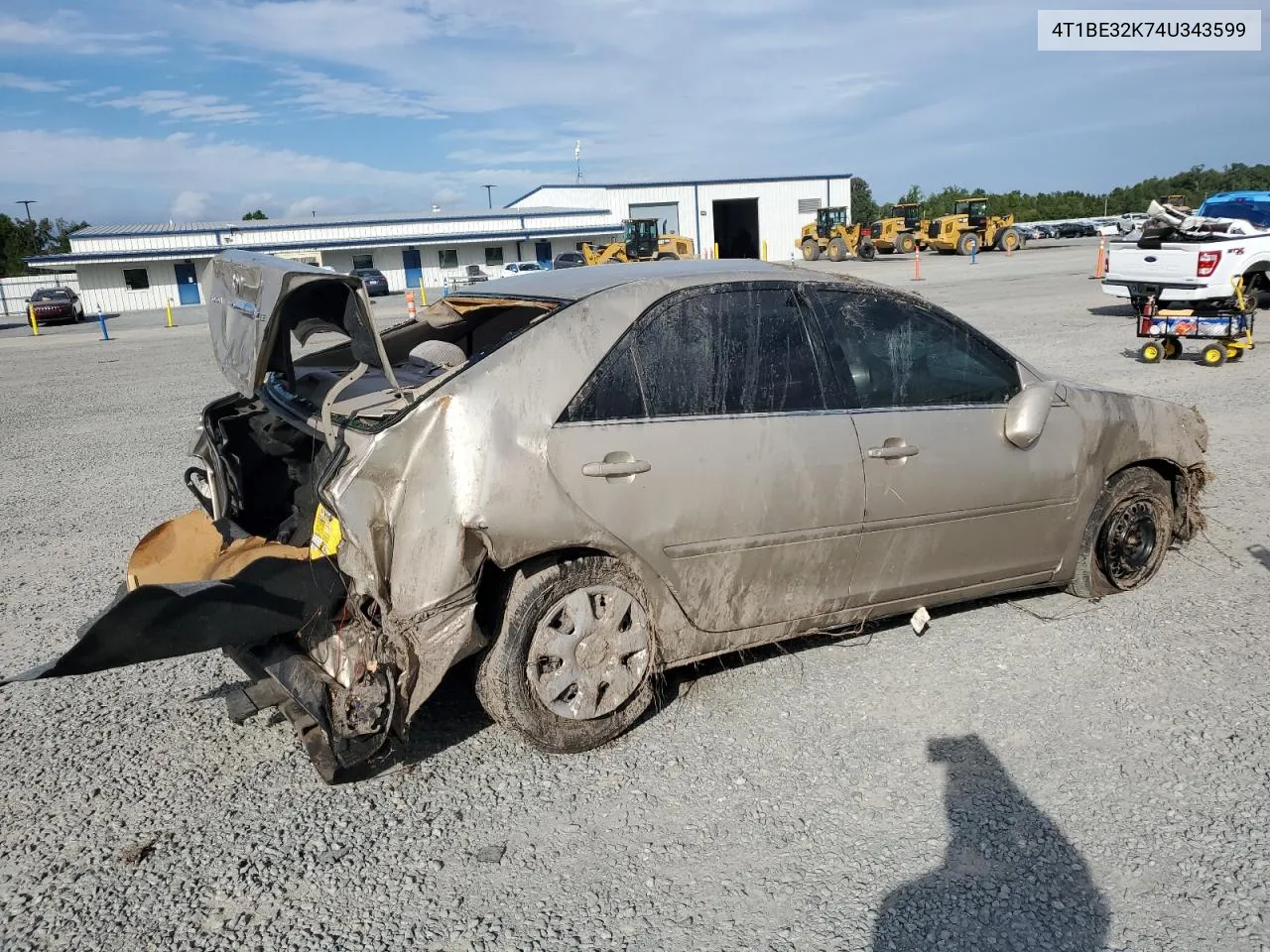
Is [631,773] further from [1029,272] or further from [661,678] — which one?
[1029,272]

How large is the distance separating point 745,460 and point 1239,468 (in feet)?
17.3

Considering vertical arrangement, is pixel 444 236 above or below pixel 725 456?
above

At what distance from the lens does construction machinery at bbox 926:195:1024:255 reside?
41.8 m

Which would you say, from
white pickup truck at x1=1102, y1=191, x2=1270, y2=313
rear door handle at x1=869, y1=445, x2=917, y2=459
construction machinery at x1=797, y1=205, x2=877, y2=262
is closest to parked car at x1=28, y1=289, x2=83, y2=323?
construction machinery at x1=797, y1=205, x2=877, y2=262

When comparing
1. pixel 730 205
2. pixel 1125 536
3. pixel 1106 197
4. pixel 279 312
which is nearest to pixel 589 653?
pixel 279 312

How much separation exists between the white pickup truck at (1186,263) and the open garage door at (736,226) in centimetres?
4619

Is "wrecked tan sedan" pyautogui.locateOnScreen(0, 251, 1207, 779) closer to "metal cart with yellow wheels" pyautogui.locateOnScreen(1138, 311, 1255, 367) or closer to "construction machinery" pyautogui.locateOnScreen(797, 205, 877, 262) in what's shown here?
"metal cart with yellow wheels" pyautogui.locateOnScreen(1138, 311, 1255, 367)

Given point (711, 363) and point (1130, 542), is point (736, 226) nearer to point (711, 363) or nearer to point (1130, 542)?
point (1130, 542)

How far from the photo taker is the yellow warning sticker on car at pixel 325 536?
10.2 ft

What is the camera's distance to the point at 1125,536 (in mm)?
4602

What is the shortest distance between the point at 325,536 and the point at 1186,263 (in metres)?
12.5

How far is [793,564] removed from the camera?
3.63 metres

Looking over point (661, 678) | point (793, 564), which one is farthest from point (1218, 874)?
point (661, 678)

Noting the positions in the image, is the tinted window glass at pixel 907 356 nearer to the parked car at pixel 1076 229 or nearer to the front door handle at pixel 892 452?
the front door handle at pixel 892 452
